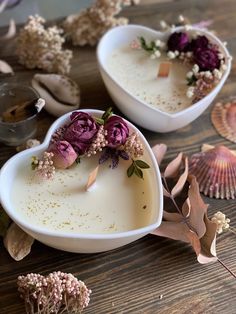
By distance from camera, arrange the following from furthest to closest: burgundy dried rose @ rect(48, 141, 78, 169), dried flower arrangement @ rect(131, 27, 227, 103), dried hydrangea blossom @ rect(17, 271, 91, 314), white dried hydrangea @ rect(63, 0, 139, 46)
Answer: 1. white dried hydrangea @ rect(63, 0, 139, 46)
2. dried flower arrangement @ rect(131, 27, 227, 103)
3. burgundy dried rose @ rect(48, 141, 78, 169)
4. dried hydrangea blossom @ rect(17, 271, 91, 314)

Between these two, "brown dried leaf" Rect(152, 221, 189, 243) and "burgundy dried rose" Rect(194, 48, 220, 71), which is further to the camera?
"burgundy dried rose" Rect(194, 48, 220, 71)

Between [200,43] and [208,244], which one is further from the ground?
[200,43]

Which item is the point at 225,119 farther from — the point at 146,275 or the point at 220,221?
the point at 146,275

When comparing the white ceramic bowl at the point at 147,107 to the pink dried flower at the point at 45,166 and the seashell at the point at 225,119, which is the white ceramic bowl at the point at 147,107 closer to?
the seashell at the point at 225,119

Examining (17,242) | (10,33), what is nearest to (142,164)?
(17,242)

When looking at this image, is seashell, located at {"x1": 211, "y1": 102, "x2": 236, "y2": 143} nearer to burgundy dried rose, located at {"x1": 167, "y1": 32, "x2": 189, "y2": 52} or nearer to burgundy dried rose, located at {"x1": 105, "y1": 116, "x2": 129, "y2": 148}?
burgundy dried rose, located at {"x1": 167, "y1": 32, "x2": 189, "y2": 52}

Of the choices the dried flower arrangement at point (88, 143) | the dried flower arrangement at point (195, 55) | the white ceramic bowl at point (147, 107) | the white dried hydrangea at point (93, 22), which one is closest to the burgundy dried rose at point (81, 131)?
the dried flower arrangement at point (88, 143)

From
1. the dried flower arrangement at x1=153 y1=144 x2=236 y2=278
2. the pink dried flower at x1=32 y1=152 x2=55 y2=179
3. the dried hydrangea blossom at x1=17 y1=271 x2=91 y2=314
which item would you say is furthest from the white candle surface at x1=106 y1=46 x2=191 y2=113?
the dried hydrangea blossom at x1=17 y1=271 x2=91 y2=314
